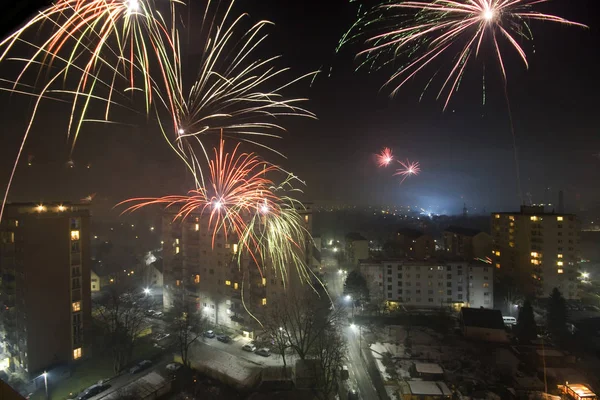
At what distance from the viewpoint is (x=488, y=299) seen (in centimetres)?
1577

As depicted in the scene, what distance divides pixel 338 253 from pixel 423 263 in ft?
41.1

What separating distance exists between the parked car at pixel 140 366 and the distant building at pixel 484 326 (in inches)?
458

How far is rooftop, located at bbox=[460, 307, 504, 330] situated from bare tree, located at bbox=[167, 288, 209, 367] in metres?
10.4

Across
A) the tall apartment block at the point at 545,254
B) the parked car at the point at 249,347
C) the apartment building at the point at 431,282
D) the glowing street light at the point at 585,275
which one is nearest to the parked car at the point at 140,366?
the parked car at the point at 249,347

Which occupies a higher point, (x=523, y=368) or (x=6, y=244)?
(x=6, y=244)

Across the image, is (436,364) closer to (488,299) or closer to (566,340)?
(566,340)

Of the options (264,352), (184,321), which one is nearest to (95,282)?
(184,321)

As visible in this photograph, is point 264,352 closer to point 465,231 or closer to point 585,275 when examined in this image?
point 465,231

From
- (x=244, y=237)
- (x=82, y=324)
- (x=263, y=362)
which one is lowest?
(x=263, y=362)

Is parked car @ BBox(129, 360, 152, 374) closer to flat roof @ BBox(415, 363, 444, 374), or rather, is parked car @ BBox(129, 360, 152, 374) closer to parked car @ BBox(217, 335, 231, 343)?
parked car @ BBox(217, 335, 231, 343)

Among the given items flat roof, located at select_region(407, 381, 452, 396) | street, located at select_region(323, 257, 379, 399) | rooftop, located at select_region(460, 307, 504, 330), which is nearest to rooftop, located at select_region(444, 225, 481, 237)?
rooftop, located at select_region(460, 307, 504, 330)

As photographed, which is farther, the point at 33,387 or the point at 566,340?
the point at 566,340

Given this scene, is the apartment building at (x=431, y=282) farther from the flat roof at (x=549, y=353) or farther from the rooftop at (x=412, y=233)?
the rooftop at (x=412, y=233)

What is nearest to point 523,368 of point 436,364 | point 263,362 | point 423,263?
point 436,364
